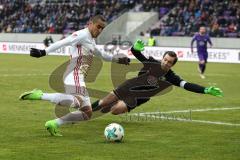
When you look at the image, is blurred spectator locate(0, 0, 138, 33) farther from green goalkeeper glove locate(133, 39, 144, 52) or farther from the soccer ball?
the soccer ball

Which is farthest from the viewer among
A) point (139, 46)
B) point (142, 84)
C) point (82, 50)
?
point (142, 84)

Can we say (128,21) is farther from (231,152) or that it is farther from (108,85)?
(231,152)

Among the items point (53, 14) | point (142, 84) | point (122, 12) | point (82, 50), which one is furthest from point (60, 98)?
point (53, 14)

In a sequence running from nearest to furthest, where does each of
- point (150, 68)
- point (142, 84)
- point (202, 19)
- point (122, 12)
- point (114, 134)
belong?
1. point (114, 134)
2. point (150, 68)
3. point (142, 84)
4. point (202, 19)
5. point (122, 12)

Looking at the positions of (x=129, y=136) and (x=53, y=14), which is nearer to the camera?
(x=129, y=136)

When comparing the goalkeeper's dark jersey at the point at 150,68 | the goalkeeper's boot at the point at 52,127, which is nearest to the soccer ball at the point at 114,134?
the goalkeeper's boot at the point at 52,127

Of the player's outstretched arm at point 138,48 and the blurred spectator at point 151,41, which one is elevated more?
the player's outstretched arm at point 138,48

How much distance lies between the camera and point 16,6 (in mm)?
63406

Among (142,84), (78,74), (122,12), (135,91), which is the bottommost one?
(135,91)

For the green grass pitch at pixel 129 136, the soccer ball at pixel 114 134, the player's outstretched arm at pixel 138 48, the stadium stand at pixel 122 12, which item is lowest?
the green grass pitch at pixel 129 136

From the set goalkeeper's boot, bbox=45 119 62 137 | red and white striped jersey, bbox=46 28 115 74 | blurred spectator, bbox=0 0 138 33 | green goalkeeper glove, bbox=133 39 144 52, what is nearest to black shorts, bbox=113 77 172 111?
green goalkeeper glove, bbox=133 39 144 52

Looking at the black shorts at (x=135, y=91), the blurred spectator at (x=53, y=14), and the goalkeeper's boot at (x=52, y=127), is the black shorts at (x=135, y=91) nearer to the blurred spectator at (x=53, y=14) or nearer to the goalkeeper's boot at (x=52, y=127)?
the goalkeeper's boot at (x=52, y=127)

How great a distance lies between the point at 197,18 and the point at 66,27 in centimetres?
1323

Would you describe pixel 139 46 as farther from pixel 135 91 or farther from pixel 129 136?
pixel 129 136
